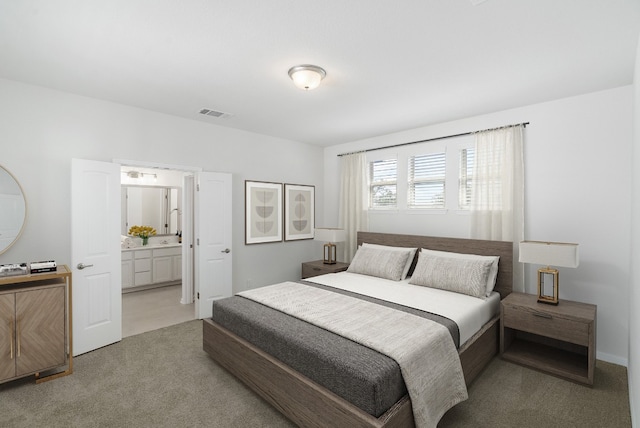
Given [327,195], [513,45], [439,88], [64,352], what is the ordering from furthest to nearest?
[327,195], [439,88], [64,352], [513,45]

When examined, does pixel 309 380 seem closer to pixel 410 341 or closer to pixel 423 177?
pixel 410 341

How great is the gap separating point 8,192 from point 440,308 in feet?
13.2

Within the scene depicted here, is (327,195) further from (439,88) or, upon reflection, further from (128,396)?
(128,396)

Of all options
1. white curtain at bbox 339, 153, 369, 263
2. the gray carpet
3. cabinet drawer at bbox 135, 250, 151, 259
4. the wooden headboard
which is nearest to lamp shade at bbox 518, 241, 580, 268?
the wooden headboard

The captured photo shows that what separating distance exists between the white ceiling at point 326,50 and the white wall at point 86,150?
0.71 ft

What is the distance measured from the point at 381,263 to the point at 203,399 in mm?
2425

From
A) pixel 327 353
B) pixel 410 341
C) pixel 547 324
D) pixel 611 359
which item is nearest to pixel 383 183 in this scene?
pixel 547 324

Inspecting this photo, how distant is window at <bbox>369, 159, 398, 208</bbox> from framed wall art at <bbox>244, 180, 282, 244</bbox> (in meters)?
1.48

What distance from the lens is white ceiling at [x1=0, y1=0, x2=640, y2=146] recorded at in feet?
6.11

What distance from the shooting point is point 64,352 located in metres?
2.73

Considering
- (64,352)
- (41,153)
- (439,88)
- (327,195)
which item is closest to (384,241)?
(327,195)

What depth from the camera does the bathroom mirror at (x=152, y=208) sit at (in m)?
5.84

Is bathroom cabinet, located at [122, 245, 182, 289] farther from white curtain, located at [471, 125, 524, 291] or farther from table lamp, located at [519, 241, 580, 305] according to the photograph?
table lamp, located at [519, 241, 580, 305]

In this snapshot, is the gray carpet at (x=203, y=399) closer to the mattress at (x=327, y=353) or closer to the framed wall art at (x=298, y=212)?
the mattress at (x=327, y=353)
